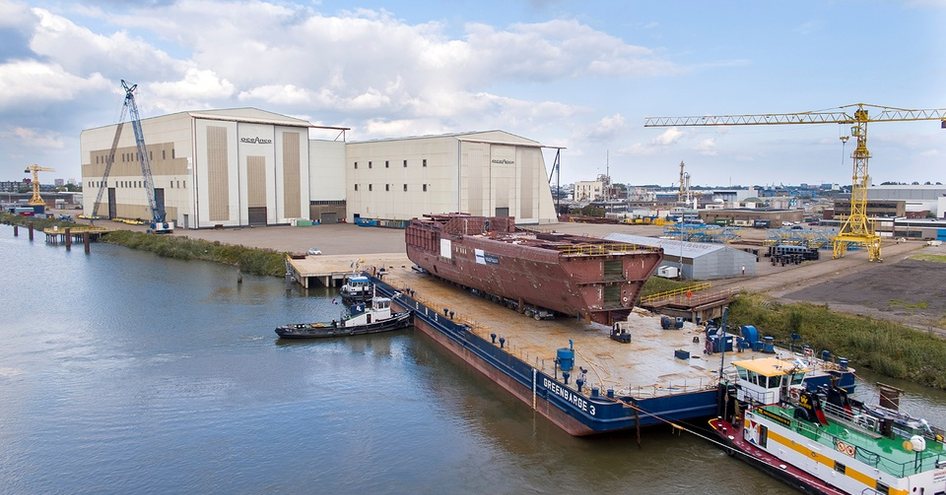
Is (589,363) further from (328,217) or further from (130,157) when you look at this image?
(130,157)

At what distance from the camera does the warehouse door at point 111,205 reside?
379 feet

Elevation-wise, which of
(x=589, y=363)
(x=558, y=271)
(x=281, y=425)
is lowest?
(x=281, y=425)

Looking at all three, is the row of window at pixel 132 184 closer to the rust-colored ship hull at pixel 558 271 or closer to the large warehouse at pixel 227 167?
the large warehouse at pixel 227 167

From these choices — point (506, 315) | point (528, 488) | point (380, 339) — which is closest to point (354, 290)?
point (380, 339)

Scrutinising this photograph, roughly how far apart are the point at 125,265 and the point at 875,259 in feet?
246

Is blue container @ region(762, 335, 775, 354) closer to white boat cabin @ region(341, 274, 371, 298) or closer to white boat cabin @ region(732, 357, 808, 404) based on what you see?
white boat cabin @ region(732, 357, 808, 404)

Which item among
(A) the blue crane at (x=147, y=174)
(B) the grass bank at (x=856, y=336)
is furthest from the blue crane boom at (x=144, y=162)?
(B) the grass bank at (x=856, y=336)

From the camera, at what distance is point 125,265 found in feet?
224

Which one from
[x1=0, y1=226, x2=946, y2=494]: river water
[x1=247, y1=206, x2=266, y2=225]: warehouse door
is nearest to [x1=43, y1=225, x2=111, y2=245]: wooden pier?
[x1=247, y1=206, x2=266, y2=225]: warehouse door

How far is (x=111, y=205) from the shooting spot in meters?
117

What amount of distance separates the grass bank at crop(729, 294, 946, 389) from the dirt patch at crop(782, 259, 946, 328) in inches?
115

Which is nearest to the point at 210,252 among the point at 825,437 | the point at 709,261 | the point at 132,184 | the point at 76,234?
the point at 76,234

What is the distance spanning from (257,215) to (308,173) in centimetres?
1060

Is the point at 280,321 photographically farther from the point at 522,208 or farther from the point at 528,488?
the point at 522,208
